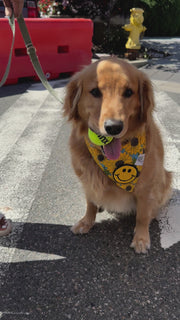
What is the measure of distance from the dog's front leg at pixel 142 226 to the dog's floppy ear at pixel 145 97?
2.26 ft

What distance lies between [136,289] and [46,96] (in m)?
4.79

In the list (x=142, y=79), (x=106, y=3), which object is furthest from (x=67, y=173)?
(x=106, y=3)

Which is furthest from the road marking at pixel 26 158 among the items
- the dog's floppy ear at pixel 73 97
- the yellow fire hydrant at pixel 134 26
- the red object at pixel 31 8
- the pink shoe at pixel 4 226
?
the yellow fire hydrant at pixel 134 26

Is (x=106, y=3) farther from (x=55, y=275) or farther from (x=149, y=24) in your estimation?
(x=55, y=275)

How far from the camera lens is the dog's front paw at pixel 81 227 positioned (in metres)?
2.46

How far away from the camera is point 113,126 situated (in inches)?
68.2

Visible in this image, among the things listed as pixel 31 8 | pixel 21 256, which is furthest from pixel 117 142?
pixel 31 8

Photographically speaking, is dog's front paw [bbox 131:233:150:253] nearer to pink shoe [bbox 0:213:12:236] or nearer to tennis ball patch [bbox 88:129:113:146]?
tennis ball patch [bbox 88:129:113:146]

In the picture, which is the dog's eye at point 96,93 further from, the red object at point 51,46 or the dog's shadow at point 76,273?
the red object at point 51,46

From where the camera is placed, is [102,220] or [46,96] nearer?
[102,220]

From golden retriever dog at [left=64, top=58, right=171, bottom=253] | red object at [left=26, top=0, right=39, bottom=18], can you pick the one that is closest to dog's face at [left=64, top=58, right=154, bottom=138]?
golden retriever dog at [left=64, top=58, right=171, bottom=253]

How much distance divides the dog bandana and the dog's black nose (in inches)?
14.4

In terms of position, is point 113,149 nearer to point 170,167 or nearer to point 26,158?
point 170,167

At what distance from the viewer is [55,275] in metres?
2.07
